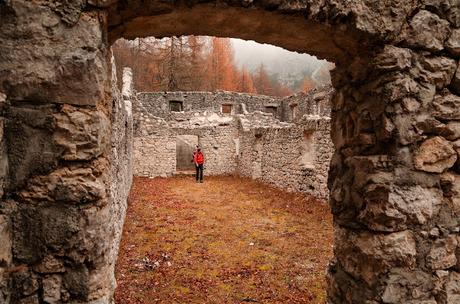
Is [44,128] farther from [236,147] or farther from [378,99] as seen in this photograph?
[236,147]

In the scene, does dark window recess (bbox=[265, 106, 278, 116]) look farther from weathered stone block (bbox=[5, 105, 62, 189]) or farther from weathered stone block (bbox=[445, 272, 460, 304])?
weathered stone block (bbox=[5, 105, 62, 189])

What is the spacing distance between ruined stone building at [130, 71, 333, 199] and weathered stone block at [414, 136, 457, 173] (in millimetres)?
7133

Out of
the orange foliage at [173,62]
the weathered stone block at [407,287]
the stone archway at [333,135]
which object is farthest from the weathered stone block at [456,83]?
the orange foliage at [173,62]

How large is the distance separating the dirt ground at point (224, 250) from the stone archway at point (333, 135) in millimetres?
2191

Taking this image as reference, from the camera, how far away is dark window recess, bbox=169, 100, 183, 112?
22.1 m

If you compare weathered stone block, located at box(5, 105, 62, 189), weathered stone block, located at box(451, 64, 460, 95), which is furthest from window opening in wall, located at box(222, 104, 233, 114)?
weathered stone block, located at box(5, 105, 62, 189)

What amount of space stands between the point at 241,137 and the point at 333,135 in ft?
49.7

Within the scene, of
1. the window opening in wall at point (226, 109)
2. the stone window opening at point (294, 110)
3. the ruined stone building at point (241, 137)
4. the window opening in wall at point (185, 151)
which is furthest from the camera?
the window opening in wall at point (185, 151)

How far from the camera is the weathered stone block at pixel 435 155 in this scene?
2480 mm

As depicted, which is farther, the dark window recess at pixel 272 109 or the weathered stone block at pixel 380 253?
the dark window recess at pixel 272 109

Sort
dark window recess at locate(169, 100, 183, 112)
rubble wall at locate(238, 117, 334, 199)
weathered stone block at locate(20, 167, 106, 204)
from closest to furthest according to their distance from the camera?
weathered stone block at locate(20, 167, 106, 204) → rubble wall at locate(238, 117, 334, 199) → dark window recess at locate(169, 100, 183, 112)

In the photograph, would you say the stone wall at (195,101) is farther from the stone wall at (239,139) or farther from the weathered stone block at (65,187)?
the weathered stone block at (65,187)

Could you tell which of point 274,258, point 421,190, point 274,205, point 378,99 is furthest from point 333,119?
point 274,205

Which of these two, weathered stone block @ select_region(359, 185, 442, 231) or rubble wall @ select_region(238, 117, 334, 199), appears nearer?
weathered stone block @ select_region(359, 185, 442, 231)
